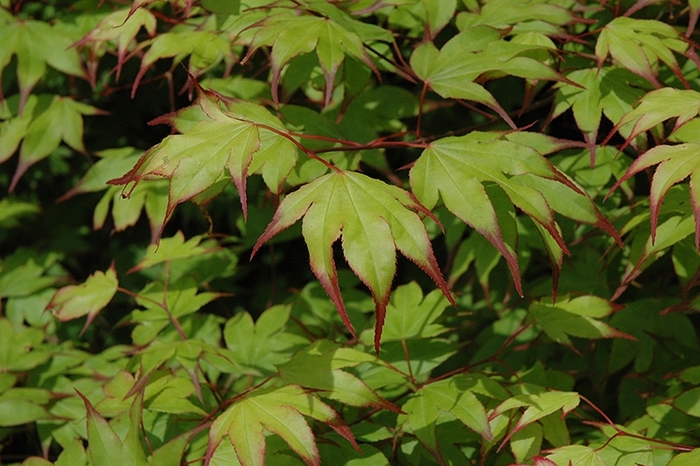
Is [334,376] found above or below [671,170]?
below

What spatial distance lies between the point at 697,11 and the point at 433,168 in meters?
0.64

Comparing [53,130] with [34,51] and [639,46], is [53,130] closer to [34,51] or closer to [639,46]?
[34,51]

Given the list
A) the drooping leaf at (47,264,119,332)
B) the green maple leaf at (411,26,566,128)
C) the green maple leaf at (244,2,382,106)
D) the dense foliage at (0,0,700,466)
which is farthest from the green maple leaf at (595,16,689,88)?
the drooping leaf at (47,264,119,332)

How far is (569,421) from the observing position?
1.80m

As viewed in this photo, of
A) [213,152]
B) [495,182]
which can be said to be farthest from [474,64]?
[213,152]

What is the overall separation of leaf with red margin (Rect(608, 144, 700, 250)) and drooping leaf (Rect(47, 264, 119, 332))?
3.76ft

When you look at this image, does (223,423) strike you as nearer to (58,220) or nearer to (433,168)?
(433,168)

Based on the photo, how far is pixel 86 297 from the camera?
1694mm

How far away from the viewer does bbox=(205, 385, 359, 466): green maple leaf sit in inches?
43.8

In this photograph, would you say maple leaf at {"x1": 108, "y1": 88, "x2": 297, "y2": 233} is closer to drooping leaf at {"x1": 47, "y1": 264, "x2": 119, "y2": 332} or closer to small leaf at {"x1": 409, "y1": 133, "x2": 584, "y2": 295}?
small leaf at {"x1": 409, "y1": 133, "x2": 584, "y2": 295}

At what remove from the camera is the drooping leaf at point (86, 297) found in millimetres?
1668

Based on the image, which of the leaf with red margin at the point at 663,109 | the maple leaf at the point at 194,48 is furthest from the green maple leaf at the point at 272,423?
the maple leaf at the point at 194,48

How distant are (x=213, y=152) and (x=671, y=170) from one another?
0.71 meters

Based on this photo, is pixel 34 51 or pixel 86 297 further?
pixel 34 51
